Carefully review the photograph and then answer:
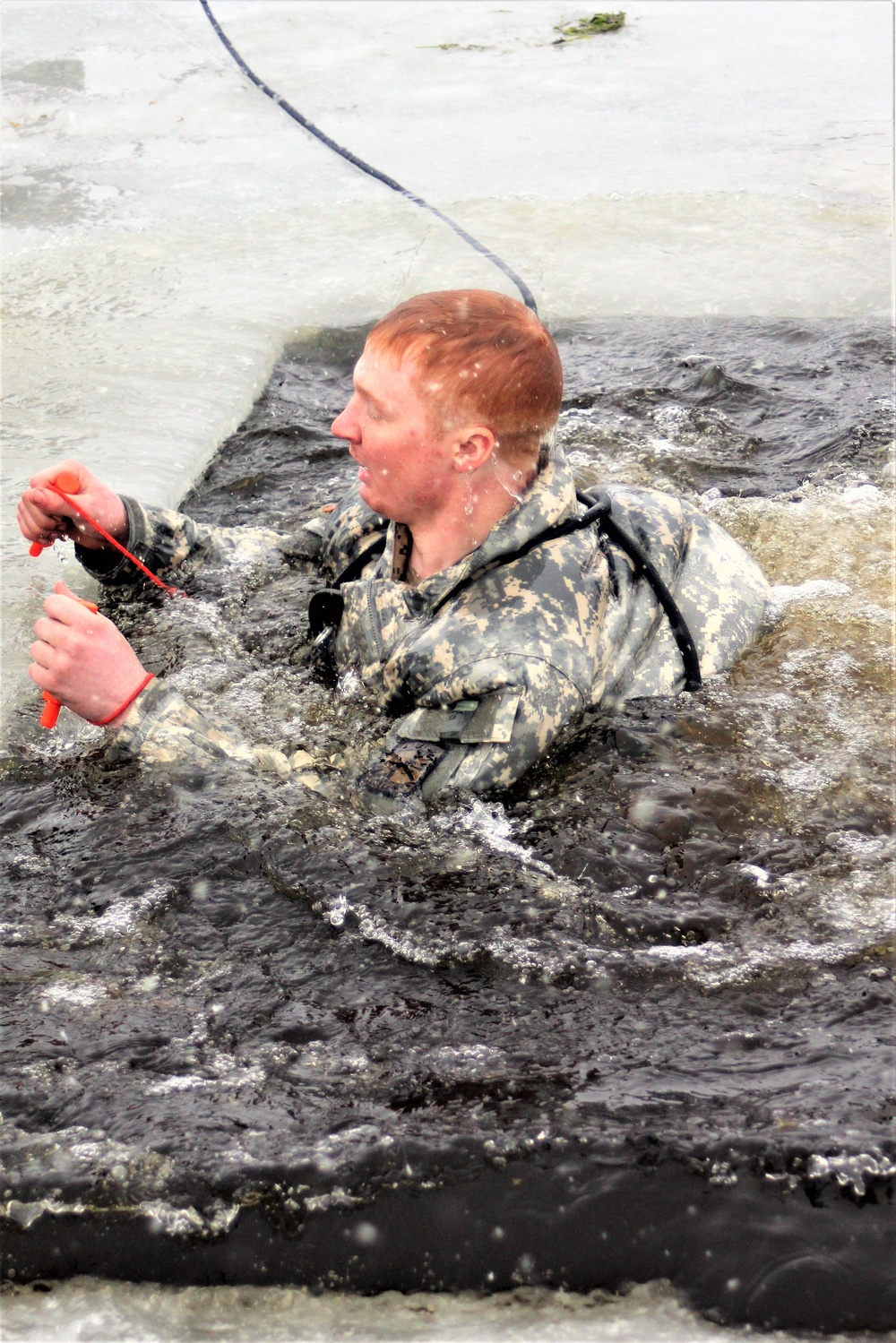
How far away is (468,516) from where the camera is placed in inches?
96.4

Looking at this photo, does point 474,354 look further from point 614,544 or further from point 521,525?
point 614,544

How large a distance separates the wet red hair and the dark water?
70 cm

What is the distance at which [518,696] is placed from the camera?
2.28 m

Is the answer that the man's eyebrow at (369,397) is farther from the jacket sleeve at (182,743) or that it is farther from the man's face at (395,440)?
the jacket sleeve at (182,743)

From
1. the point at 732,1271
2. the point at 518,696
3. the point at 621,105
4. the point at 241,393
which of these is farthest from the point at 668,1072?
the point at 621,105

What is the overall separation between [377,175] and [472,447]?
3676 millimetres

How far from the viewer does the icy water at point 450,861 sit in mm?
1695

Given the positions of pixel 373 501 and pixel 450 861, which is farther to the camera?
pixel 373 501

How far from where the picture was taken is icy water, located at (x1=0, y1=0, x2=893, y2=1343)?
170 centimetres

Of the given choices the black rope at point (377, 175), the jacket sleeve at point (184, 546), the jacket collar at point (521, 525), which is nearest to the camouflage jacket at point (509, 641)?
the jacket collar at point (521, 525)

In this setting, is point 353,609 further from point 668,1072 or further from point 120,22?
point 120,22

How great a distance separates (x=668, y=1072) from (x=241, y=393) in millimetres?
3030

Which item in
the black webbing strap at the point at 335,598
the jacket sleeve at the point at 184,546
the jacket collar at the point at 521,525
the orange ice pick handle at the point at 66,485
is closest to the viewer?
the jacket collar at the point at 521,525

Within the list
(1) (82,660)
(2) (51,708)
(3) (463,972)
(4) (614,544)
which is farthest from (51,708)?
(4) (614,544)
